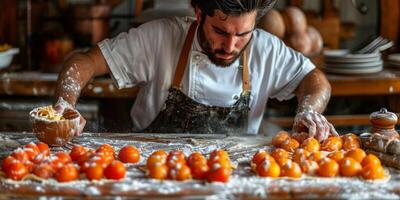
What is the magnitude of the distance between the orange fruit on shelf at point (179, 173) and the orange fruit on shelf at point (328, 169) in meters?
0.48

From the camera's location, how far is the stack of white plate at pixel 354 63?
4.47 m

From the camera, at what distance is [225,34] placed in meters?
3.10

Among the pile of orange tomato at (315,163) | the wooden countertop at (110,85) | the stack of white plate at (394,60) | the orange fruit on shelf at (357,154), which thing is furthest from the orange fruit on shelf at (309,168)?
the stack of white plate at (394,60)

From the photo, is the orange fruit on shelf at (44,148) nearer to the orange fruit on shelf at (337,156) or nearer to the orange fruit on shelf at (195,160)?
the orange fruit on shelf at (195,160)

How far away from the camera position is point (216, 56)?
3.29m

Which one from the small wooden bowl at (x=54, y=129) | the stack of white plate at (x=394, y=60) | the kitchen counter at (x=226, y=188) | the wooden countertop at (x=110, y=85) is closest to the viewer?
the kitchen counter at (x=226, y=188)

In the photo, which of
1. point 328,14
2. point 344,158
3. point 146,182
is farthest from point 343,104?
point 146,182

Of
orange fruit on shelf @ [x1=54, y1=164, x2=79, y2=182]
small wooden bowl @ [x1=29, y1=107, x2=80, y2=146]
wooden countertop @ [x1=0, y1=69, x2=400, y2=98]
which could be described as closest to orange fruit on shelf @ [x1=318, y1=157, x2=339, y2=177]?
orange fruit on shelf @ [x1=54, y1=164, x2=79, y2=182]

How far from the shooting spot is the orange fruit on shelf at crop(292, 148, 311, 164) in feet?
8.07

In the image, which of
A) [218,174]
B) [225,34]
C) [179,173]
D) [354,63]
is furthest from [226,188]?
[354,63]

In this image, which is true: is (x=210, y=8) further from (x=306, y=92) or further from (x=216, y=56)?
(x=306, y=92)

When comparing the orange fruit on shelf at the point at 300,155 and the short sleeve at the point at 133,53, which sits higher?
the short sleeve at the point at 133,53

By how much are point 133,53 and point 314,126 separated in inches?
43.6

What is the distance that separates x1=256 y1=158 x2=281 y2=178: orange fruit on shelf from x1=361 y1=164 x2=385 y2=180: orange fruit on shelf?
31 centimetres
